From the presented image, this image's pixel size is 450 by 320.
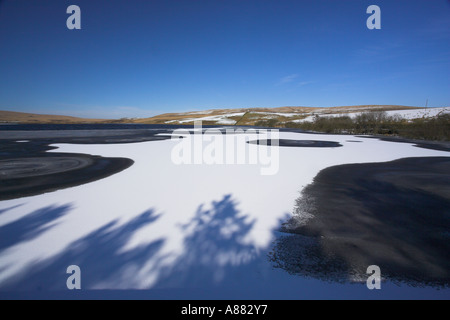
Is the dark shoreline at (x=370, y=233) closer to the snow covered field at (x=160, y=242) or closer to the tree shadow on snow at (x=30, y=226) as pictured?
the snow covered field at (x=160, y=242)

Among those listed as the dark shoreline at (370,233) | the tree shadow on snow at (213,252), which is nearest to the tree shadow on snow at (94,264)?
the tree shadow on snow at (213,252)

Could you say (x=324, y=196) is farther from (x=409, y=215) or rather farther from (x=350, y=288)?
(x=350, y=288)

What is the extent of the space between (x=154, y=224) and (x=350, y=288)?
130 inches

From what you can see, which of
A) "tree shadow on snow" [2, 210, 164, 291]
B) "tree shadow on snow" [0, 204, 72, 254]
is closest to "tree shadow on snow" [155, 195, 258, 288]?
"tree shadow on snow" [2, 210, 164, 291]

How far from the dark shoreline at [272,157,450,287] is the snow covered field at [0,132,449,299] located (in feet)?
0.81

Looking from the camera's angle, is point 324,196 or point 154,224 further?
point 324,196

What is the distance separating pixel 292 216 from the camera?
4.51 meters

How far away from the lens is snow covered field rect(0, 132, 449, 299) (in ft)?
8.37

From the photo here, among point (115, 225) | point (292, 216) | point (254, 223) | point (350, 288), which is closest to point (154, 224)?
point (115, 225)

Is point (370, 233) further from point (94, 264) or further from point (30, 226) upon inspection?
point (30, 226)

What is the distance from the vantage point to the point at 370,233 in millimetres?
3754

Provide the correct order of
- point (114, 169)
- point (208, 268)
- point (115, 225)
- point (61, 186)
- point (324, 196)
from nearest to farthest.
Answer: point (208, 268), point (115, 225), point (324, 196), point (61, 186), point (114, 169)

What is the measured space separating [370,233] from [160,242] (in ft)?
12.1

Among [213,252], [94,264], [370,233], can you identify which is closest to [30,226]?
[94,264]
